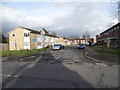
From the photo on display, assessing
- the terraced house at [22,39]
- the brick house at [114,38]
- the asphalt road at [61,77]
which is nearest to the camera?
the asphalt road at [61,77]

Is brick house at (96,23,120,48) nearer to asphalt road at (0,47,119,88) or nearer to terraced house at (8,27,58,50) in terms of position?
terraced house at (8,27,58,50)

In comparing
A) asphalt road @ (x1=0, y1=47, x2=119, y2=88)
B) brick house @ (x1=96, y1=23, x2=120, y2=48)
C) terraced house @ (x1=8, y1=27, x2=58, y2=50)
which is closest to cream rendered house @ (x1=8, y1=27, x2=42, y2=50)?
terraced house @ (x1=8, y1=27, x2=58, y2=50)

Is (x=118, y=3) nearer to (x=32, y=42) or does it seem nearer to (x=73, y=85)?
(x=73, y=85)

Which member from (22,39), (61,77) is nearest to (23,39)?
(22,39)

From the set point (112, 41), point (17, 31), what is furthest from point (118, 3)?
point (17, 31)

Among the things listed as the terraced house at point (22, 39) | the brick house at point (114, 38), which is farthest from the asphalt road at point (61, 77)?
the terraced house at point (22, 39)

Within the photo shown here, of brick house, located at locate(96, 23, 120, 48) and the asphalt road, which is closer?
the asphalt road

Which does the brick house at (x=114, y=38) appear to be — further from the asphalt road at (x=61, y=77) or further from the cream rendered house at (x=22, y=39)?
the asphalt road at (x=61, y=77)

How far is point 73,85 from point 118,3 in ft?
56.2

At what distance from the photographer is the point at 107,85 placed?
5297mm

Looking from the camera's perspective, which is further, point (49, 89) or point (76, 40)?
point (76, 40)

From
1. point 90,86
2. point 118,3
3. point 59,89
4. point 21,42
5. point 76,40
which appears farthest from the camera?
point 76,40

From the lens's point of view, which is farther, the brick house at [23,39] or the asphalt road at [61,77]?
the brick house at [23,39]

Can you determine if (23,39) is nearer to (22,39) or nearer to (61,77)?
(22,39)
